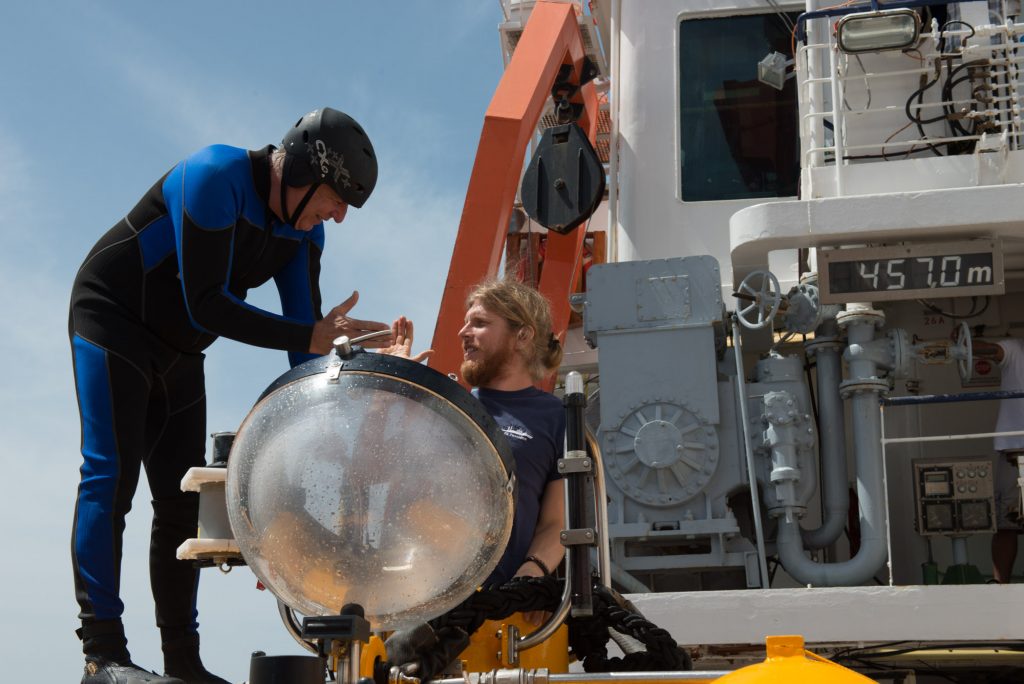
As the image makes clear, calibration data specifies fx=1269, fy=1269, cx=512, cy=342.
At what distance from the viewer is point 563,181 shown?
760cm

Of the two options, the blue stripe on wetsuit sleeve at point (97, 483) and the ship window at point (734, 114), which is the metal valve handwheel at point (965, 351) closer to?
the ship window at point (734, 114)

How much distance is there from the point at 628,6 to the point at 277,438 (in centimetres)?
664

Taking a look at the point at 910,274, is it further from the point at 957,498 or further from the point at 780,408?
the point at 957,498

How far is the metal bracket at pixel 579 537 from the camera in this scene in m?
2.29

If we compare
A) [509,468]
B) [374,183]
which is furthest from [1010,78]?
[509,468]

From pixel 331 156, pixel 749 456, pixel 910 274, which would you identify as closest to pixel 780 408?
pixel 749 456

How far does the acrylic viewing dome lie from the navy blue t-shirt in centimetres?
91

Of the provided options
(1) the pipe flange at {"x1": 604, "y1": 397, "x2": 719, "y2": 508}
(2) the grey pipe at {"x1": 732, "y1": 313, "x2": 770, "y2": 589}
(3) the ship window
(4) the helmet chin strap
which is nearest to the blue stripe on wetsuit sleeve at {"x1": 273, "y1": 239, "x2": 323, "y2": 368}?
(4) the helmet chin strap

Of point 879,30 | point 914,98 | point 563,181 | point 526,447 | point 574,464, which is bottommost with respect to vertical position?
point 574,464

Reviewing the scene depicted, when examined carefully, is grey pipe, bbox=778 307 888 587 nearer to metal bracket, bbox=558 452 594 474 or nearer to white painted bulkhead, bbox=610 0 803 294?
white painted bulkhead, bbox=610 0 803 294

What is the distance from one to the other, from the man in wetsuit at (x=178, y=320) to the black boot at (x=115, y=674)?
78 millimetres

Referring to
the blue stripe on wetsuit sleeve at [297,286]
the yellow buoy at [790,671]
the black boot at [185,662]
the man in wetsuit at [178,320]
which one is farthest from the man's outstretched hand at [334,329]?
the yellow buoy at [790,671]

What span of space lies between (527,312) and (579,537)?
105 centimetres

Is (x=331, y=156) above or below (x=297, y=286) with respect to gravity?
above
